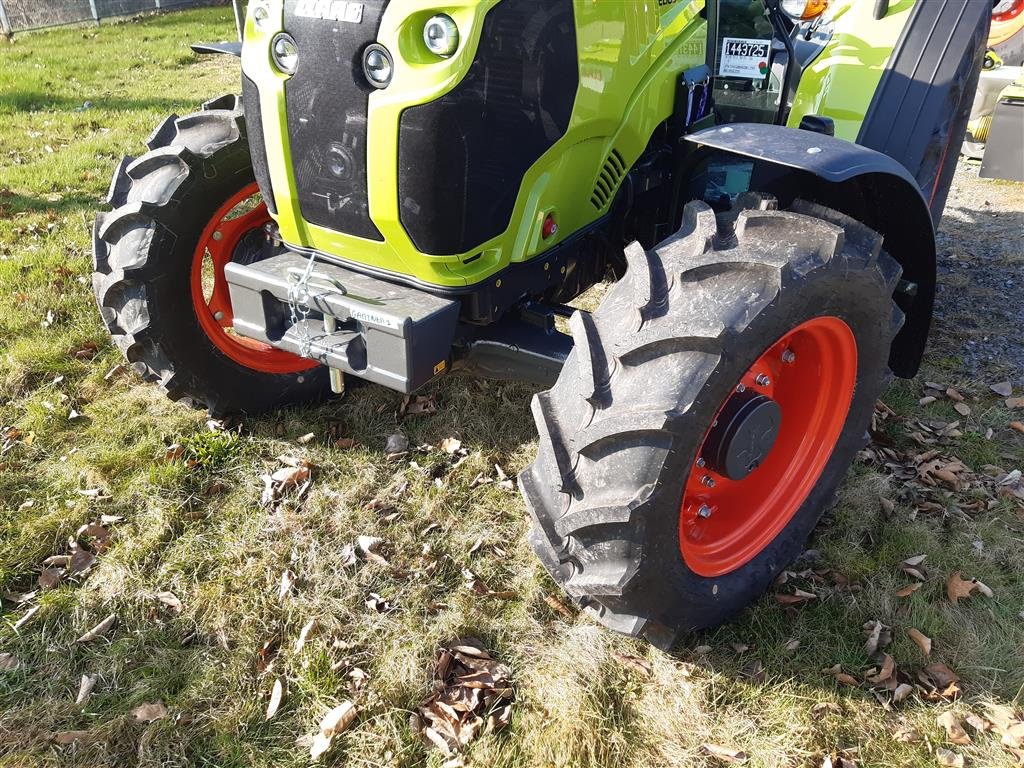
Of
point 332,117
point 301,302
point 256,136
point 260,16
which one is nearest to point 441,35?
point 332,117

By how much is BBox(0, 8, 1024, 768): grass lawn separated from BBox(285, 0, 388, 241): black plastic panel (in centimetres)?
121

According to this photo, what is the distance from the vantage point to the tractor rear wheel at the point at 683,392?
1962 millimetres

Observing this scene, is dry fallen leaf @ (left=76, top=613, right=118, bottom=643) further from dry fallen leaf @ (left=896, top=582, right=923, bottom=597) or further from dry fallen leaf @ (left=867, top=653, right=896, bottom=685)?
dry fallen leaf @ (left=896, top=582, right=923, bottom=597)

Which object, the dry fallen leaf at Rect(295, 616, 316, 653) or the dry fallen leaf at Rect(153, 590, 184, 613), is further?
the dry fallen leaf at Rect(153, 590, 184, 613)

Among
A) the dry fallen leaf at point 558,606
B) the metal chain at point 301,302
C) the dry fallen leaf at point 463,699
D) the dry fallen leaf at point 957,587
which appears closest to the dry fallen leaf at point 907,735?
the dry fallen leaf at point 957,587

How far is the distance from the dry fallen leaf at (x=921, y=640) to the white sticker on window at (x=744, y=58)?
2.16 meters

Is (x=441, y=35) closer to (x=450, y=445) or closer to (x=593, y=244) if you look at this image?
(x=593, y=244)

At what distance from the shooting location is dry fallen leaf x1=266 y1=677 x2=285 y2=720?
2.31m

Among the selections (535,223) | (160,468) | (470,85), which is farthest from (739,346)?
(160,468)

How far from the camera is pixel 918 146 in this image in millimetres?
3227

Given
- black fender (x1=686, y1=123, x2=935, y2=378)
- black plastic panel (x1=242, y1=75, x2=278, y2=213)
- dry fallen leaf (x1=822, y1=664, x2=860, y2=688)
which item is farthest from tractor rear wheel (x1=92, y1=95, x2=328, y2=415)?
dry fallen leaf (x1=822, y1=664, x2=860, y2=688)

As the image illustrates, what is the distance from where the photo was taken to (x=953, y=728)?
227 cm

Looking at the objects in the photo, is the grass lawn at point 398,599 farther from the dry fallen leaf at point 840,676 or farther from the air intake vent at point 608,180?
the air intake vent at point 608,180

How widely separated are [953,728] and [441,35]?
2391 mm
